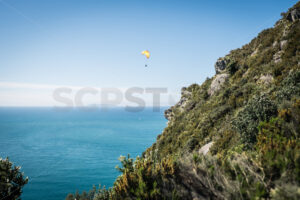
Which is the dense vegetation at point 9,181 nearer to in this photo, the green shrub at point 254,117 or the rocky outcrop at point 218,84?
the green shrub at point 254,117

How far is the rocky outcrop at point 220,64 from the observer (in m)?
26.8

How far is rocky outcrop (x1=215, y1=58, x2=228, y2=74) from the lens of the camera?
26772mm

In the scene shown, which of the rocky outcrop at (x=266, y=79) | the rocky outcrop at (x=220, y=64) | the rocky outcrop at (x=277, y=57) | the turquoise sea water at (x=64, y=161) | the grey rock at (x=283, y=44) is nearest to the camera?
the rocky outcrop at (x=266, y=79)

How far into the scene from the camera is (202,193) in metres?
5.02

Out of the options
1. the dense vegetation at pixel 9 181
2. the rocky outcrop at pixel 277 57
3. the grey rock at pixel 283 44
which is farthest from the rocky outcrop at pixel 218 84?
the dense vegetation at pixel 9 181

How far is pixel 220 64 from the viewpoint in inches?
1088

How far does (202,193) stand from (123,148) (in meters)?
72.3

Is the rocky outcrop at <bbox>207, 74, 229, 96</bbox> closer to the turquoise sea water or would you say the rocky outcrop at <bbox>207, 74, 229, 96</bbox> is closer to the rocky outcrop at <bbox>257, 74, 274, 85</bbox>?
the rocky outcrop at <bbox>257, 74, 274, 85</bbox>

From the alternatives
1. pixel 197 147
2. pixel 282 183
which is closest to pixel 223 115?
pixel 197 147

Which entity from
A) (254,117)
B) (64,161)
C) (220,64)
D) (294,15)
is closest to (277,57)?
(294,15)

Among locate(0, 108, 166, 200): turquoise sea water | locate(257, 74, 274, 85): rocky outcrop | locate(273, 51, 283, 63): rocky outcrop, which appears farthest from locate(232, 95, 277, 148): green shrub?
locate(0, 108, 166, 200): turquoise sea water

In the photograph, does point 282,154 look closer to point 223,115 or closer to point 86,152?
point 223,115

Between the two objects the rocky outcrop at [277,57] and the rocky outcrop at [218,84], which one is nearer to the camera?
the rocky outcrop at [277,57]

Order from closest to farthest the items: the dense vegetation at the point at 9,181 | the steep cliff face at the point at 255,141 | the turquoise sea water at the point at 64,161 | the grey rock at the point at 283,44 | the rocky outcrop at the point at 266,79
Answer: the steep cliff face at the point at 255,141 → the dense vegetation at the point at 9,181 → the rocky outcrop at the point at 266,79 → the grey rock at the point at 283,44 → the turquoise sea water at the point at 64,161
